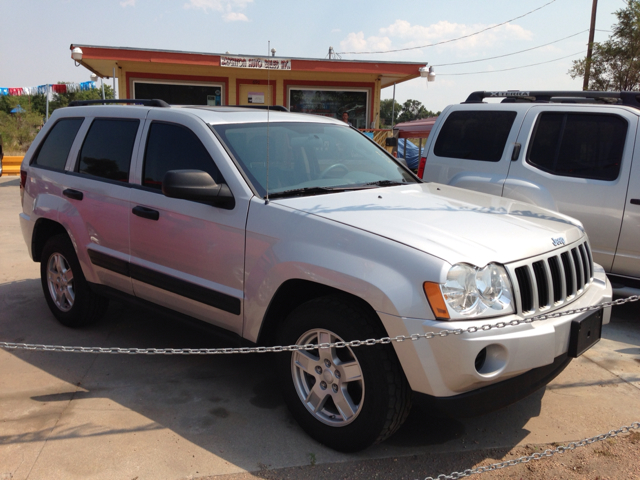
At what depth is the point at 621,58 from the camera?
57.0ft

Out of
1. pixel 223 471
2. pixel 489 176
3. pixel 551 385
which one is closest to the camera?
pixel 223 471

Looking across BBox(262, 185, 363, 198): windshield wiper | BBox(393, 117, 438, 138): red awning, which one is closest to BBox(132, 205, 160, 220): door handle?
BBox(262, 185, 363, 198): windshield wiper

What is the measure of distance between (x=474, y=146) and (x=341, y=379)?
3.79 metres

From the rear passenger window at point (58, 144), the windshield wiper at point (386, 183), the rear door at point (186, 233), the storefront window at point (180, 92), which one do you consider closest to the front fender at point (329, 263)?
the rear door at point (186, 233)

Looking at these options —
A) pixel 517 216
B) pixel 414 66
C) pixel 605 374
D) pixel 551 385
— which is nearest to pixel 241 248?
pixel 517 216

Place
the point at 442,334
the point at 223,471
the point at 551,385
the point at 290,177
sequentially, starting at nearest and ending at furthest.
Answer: the point at 442,334 < the point at 223,471 < the point at 290,177 < the point at 551,385

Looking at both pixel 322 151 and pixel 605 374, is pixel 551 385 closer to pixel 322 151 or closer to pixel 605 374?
pixel 605 374

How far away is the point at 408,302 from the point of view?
2.56 meters

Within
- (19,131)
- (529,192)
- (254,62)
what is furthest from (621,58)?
(19,131)

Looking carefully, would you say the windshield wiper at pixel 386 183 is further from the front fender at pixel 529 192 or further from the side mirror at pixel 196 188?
the front fender at pixel 529 192

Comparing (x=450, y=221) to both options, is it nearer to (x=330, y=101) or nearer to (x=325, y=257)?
(x=325, y=257)

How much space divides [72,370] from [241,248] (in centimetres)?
177

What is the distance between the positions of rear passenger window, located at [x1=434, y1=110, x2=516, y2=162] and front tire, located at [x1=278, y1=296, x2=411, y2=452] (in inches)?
140

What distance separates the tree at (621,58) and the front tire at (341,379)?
17.6 metres
